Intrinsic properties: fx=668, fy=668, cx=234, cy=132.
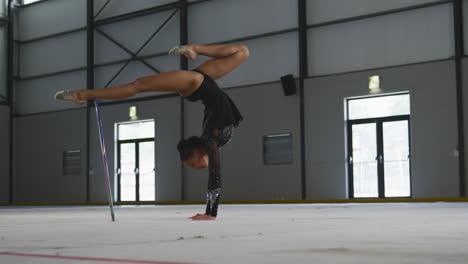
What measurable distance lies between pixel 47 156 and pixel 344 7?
1282cm

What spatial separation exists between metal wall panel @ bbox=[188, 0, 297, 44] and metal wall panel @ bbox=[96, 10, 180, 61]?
71 centimetres

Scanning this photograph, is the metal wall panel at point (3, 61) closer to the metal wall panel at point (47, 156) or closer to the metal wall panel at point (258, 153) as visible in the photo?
the metal wall panel at point (47, 156)

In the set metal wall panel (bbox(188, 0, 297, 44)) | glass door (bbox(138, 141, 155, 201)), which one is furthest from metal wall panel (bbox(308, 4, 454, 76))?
glass door (bbox(138, 141, 155, 201))

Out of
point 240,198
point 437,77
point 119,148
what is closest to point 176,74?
point 437,77

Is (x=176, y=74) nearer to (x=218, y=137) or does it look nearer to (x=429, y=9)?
(x=218, y=137)

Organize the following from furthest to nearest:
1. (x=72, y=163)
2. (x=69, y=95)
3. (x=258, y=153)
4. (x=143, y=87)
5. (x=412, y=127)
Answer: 1. (x=72, y=163)
2. (x=258, y=153)
3. (x=412, y=127)
4. (x=69, y=95)
5. (x=143, y=87)

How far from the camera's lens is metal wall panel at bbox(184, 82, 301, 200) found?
731 inches

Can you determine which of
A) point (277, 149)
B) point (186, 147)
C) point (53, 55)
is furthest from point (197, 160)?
point (53, 55)

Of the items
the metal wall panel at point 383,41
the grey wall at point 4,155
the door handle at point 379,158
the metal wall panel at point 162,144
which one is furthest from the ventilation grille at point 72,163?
the door handle at point 379,158

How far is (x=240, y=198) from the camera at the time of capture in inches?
770

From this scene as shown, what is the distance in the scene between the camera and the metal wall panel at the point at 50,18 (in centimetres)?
2392

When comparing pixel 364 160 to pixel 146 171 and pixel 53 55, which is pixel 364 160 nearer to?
pixel 146 171

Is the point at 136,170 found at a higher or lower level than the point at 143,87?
lower

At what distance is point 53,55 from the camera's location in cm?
2447
